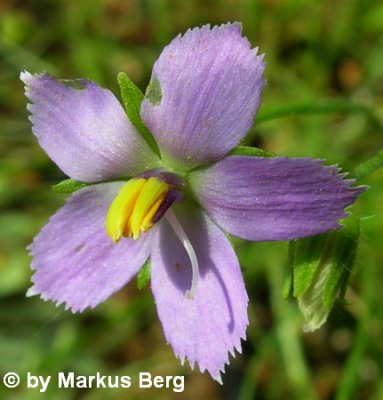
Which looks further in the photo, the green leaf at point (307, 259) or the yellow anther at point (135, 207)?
the green leaf at point (307, 259)

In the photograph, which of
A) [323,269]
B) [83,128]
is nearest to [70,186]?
[83,128]

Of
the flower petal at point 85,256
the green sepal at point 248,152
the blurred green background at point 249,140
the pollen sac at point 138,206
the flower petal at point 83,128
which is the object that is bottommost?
the blurred green background at point 249,140

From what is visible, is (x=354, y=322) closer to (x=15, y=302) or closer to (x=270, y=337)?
(x=270, y=337)

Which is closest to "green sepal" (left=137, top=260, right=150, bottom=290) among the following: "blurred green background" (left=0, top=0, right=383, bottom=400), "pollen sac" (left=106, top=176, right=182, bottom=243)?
"pollen sac" (left=106, top=176, right=182, bottom=243)

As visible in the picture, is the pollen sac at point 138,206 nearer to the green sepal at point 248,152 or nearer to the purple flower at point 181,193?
the purple flower at point 181,193

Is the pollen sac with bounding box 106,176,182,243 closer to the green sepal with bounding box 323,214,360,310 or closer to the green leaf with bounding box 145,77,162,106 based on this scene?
the green leaf with bounding box 145,77,162,106

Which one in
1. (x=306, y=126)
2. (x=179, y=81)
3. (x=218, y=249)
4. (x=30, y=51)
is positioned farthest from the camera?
(x=30, y=51)

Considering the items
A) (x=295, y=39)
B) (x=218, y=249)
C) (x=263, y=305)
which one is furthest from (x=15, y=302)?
(x=218, y=249)

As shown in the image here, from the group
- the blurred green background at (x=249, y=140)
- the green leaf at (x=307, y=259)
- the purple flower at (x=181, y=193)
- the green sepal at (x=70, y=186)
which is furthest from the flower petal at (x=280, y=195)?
the blurred green background at (x=249, y=140)
